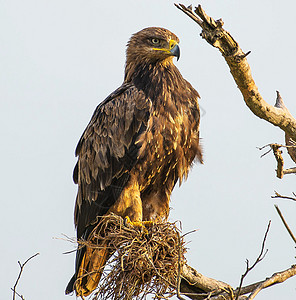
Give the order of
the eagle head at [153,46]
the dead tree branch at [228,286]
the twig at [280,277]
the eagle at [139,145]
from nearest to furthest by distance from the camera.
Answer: the dead tree branch at [228,286], the twig at [280,277], the eagle at [139,145], the eagle head at [153,46]

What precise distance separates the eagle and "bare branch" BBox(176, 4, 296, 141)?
0.81 m

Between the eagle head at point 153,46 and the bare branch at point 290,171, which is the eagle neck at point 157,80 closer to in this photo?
the eagle head at point 153,46

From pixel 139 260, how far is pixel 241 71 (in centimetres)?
189

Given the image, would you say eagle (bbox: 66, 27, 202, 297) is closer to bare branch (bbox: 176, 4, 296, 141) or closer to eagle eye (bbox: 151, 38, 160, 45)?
eagle eye (bbox: 151, 38, 160, 45)

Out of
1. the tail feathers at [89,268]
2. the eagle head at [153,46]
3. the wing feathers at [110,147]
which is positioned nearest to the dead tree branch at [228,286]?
the tail feathers at [89,268]

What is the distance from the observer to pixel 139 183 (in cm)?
562

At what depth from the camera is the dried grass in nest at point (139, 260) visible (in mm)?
5012

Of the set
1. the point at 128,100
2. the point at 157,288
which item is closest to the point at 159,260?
the point at 157,288

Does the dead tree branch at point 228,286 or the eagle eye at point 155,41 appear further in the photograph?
→ the eagle eye at point 155,41

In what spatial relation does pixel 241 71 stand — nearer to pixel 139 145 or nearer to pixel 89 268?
pixel 139 145

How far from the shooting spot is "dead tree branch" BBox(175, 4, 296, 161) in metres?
4.30

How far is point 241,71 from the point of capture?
188 inches

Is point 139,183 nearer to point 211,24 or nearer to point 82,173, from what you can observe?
point 82,173

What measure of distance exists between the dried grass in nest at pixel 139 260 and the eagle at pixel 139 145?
247mm
